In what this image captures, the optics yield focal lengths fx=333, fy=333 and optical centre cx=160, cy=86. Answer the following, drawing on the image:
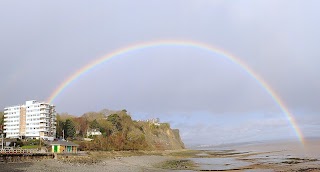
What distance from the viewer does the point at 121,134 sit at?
125 m

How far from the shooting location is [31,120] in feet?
486

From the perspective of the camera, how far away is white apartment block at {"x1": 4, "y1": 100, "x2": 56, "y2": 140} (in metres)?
143

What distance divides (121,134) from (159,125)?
227ft

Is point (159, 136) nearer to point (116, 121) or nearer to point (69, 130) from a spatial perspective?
point (116, 121)

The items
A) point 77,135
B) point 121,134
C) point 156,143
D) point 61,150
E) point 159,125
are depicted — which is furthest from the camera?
point 159,125

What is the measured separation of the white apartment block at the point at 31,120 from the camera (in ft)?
469

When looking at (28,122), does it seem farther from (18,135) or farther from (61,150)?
(61,150)

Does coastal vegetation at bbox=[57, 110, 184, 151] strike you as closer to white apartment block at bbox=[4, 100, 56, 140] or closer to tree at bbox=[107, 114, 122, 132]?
tree at bbox=[107, 114, 122, 132]

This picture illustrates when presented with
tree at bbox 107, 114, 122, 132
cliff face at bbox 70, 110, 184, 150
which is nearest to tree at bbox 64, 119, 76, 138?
cliff face at bbox 70, 110, 184, 150

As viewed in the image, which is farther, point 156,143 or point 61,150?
point 156,143

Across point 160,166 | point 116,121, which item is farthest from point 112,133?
point 160,166

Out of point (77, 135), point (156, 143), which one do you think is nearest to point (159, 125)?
point (156, 143)

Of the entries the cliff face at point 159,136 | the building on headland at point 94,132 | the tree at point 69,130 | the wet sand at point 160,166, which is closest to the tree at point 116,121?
the building on headland at point 94,132

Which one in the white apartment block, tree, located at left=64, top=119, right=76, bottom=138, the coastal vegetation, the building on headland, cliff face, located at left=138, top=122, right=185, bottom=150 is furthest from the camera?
cliff face, located at left=138, top=122, right=185, bottom=150
